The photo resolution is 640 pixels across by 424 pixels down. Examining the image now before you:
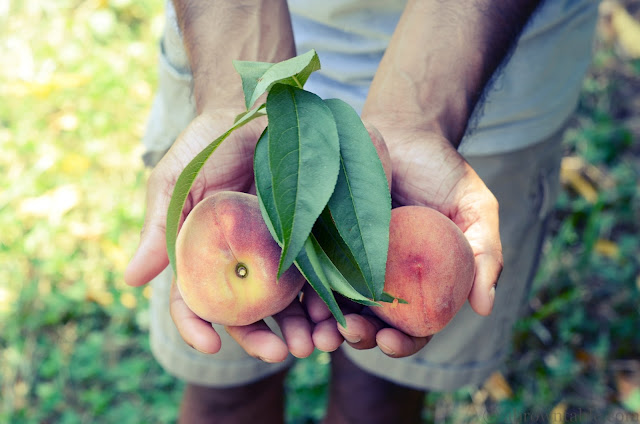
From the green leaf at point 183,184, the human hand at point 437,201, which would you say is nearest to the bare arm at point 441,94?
the human hand at point 437,201

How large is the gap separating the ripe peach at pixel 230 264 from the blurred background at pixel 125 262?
1.11 metres

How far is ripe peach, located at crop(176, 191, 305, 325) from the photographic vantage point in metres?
0.91

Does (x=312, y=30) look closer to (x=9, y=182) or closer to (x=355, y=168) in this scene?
(x=355, y=168)

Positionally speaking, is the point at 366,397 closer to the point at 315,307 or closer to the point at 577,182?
the point at 315,307

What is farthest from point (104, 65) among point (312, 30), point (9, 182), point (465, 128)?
point (465, 128)

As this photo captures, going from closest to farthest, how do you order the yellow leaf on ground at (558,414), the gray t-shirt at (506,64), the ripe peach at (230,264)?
the ripe peach at (230,264), the gray t-shirt at (506,64), the yellow leaf on ground at (558,414)

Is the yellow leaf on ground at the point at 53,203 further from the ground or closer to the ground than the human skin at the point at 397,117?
closer to the ground

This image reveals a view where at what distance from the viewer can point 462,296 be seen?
979 millimetres

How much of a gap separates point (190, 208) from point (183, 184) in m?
0.19

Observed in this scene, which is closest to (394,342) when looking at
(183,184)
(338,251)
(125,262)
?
(338,251)

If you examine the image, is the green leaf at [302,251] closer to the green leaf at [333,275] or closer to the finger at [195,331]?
the green leaf at [333,275]

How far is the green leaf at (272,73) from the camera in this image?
0.85 metres

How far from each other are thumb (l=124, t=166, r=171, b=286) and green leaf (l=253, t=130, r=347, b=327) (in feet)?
0.73

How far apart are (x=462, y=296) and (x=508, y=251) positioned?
0.49m
